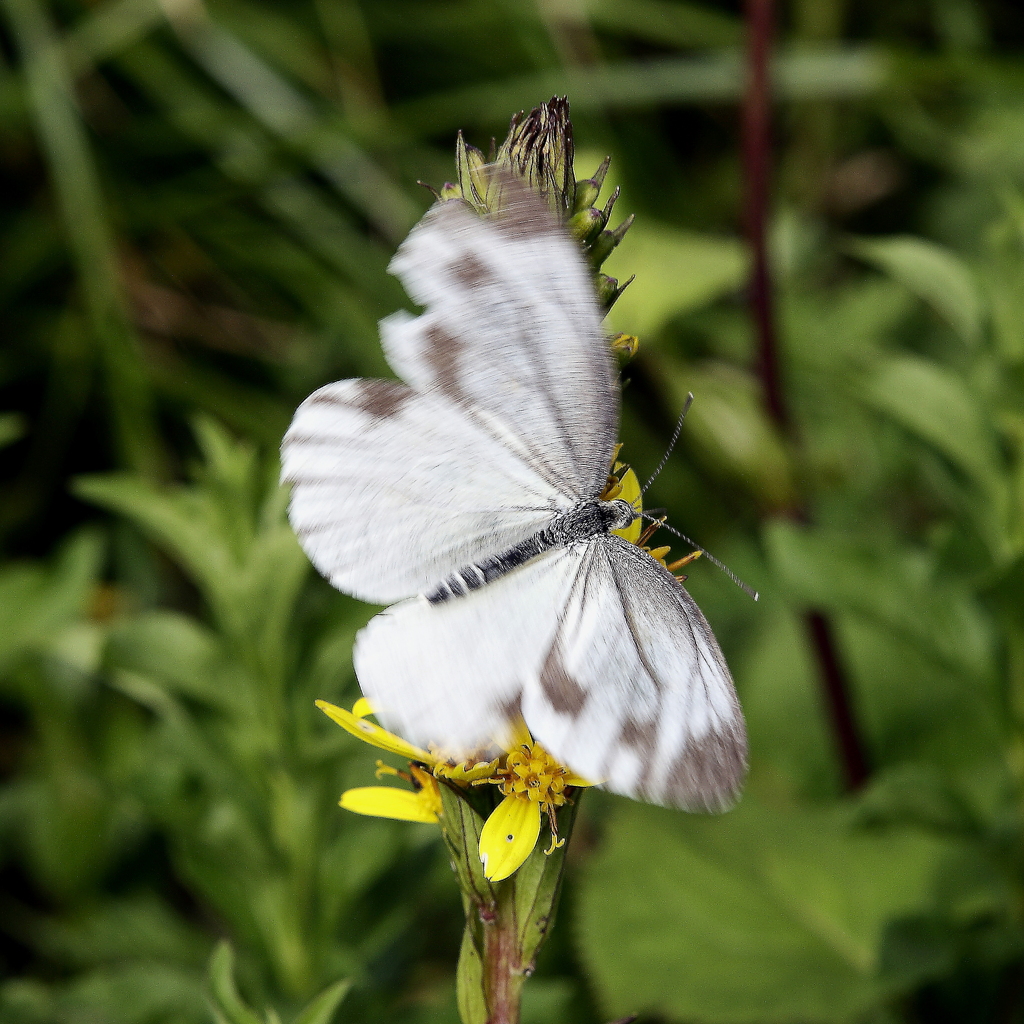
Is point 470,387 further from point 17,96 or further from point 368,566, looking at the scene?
point 17,96

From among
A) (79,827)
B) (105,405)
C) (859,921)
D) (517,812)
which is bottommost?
(859,921)

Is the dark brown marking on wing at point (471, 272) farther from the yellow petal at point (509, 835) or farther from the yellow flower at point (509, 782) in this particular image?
the yellow petal at point (509, 835)

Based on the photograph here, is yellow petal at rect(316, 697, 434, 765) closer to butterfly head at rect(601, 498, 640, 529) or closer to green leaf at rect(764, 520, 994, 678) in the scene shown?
butterfly head at rect(601, 498, 640, 529)

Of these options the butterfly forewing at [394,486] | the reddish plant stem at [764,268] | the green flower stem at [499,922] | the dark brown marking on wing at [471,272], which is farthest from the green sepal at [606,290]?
the reddish plant stem at [764,268]

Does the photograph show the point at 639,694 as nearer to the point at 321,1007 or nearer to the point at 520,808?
the point at 520,808

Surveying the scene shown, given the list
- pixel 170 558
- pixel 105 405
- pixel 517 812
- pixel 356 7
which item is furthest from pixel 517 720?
pixel 356 7

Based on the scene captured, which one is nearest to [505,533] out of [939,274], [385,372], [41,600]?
[939,274]
